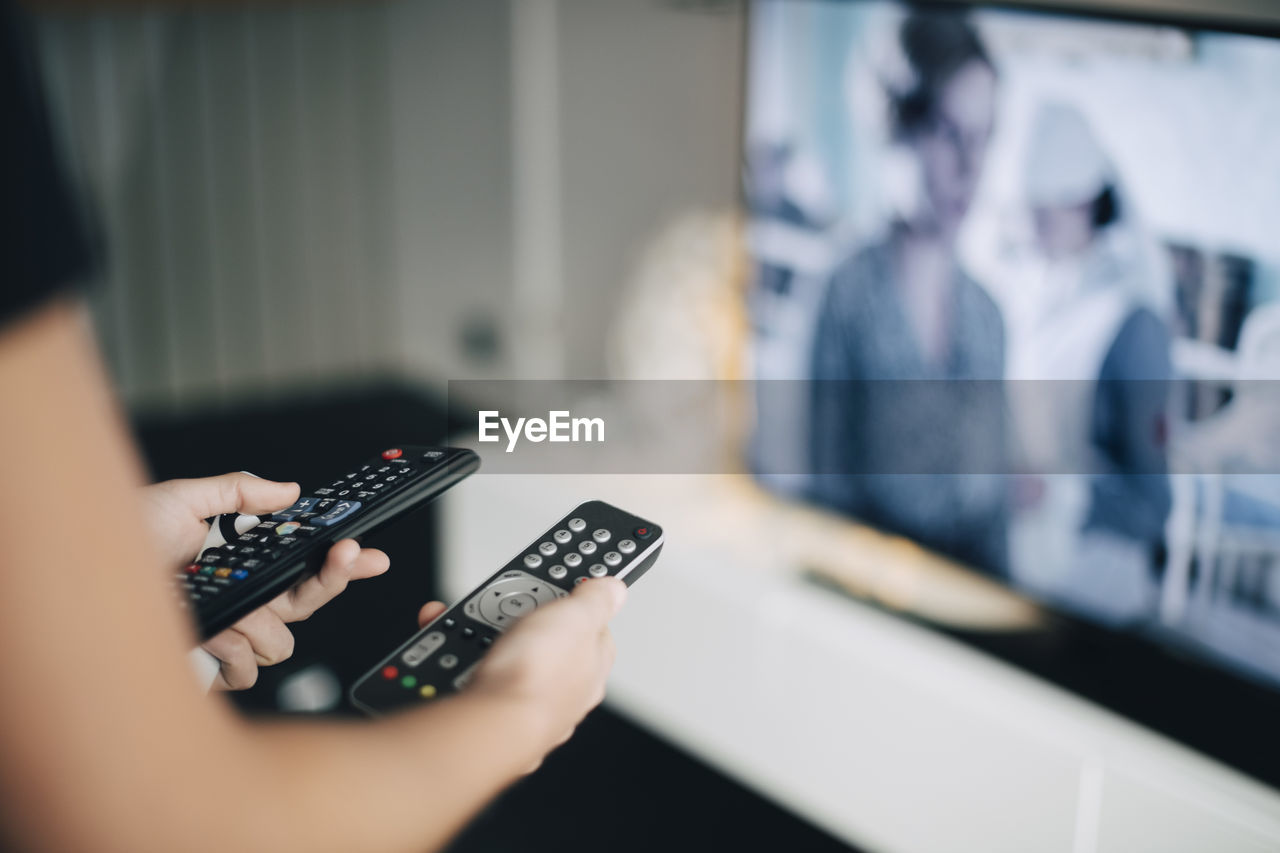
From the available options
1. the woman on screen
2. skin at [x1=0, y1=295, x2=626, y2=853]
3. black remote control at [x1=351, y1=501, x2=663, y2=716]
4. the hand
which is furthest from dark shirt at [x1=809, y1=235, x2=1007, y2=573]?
skin at [x1=0, y1=295, x2=626, y2=853]

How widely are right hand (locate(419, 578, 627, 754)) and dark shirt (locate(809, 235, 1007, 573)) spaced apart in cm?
65

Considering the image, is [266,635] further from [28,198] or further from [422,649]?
[28,198]

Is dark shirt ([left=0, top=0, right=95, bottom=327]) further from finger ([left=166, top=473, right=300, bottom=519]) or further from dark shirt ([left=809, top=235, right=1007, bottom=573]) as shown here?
dark shirt ([left=809, top=235, right=1007, bottom=573])

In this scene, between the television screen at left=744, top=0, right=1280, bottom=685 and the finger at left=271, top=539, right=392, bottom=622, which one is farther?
the television screen at left=744, top=0, right=1280, bottom=685

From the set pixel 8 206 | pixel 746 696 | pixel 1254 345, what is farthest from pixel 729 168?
pixel 8 206

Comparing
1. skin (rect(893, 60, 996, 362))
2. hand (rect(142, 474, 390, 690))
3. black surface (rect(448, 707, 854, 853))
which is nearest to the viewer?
hand (rect(142, 474, 390, 690))

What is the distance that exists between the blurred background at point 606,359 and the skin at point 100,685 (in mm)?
46

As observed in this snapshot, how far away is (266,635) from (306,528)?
6 centimetres

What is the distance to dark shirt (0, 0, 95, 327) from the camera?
270mm

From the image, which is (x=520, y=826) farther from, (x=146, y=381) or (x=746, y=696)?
(x=146, y=381)

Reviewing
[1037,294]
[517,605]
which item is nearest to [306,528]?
[517,605]

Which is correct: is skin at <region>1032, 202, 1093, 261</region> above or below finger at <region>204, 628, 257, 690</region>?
above

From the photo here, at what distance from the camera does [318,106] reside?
101 inches

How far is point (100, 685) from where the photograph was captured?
0.30 m
